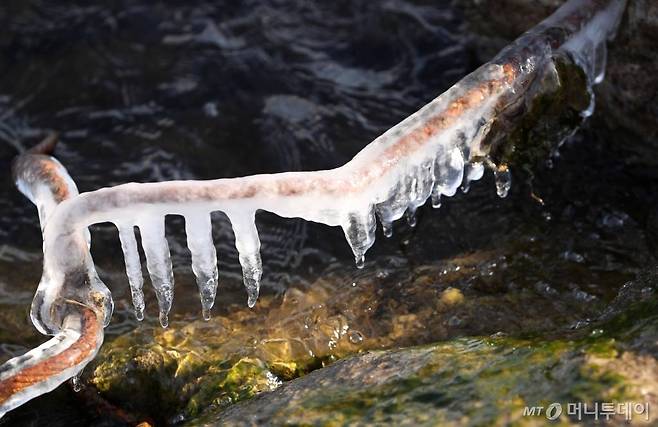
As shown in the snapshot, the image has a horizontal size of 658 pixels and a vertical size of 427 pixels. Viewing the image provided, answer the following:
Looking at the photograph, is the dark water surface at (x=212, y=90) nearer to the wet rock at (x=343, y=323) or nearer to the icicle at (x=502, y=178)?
the wet rock at (x=343, y=323)

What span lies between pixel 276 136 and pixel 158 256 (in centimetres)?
218

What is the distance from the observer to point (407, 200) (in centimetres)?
286

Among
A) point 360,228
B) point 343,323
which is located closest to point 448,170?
point 360,228

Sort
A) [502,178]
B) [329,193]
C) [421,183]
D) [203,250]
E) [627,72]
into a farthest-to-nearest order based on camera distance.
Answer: [627,72], [502,178], [421,183], [203,250], [329,193]

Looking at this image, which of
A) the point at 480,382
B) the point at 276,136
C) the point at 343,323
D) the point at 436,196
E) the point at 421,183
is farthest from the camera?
the point at 276,136

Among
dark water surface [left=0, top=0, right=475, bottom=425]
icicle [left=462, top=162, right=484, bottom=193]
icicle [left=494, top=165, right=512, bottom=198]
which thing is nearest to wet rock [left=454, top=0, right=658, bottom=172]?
dark water surface [left=0, top=0, right=475, bottom=425]

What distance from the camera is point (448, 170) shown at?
9.62 feet

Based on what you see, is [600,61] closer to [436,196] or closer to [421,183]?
[436,196]

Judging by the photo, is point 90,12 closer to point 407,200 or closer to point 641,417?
point 407,200

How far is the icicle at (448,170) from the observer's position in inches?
114

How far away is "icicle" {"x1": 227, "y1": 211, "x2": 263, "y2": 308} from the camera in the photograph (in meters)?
2.63

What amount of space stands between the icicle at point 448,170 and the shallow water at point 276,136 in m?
0.61

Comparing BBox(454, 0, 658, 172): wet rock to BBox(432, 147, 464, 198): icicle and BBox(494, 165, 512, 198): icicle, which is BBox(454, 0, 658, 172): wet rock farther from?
BBox(432, 147, 464, 198): icicle

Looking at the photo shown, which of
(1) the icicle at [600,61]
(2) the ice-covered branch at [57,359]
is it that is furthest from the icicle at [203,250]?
(1) the icicle at [600,61]
